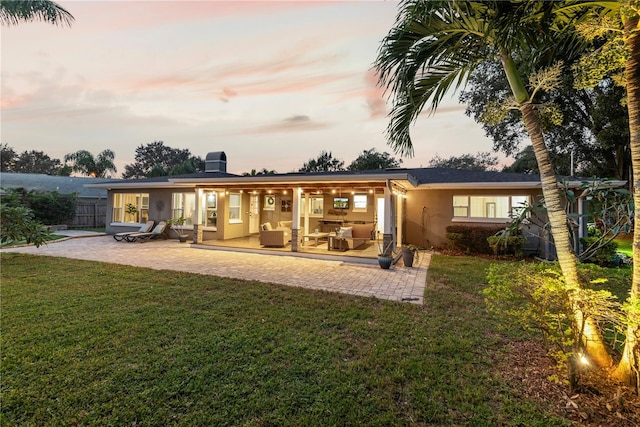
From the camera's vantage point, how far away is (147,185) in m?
13.7

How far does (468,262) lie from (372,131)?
12290 mm

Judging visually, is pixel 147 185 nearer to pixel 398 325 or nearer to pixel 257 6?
pixel 257 6

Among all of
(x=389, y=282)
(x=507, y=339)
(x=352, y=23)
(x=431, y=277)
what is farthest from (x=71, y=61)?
(x=507, y=339)

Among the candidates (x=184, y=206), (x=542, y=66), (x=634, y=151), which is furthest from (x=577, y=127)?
(x=184, y=206)

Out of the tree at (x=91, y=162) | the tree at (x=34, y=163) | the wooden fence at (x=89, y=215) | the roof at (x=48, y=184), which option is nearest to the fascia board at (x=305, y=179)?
the wooden fence at (x=89, y=215)

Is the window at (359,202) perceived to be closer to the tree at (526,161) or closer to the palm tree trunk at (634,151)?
the palm tree trunk at (634,151)

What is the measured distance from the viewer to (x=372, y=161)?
104ft

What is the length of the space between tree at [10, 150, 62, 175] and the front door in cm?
3889

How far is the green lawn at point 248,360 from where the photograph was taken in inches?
92.8

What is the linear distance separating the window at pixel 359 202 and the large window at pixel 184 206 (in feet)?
25.0

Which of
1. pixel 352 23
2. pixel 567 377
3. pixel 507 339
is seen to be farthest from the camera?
pixel 352 23

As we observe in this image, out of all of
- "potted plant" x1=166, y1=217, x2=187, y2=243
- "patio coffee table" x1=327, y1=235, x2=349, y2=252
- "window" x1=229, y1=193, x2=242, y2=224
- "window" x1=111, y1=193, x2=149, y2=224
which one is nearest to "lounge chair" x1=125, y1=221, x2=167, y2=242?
"potted plant" x1=166, y1=217, x2=187, y2=243

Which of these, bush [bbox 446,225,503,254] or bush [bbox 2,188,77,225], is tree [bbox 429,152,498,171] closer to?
bush [bbox 446,225,503,254]

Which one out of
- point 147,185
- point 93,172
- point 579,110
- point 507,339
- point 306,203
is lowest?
point 507,339
